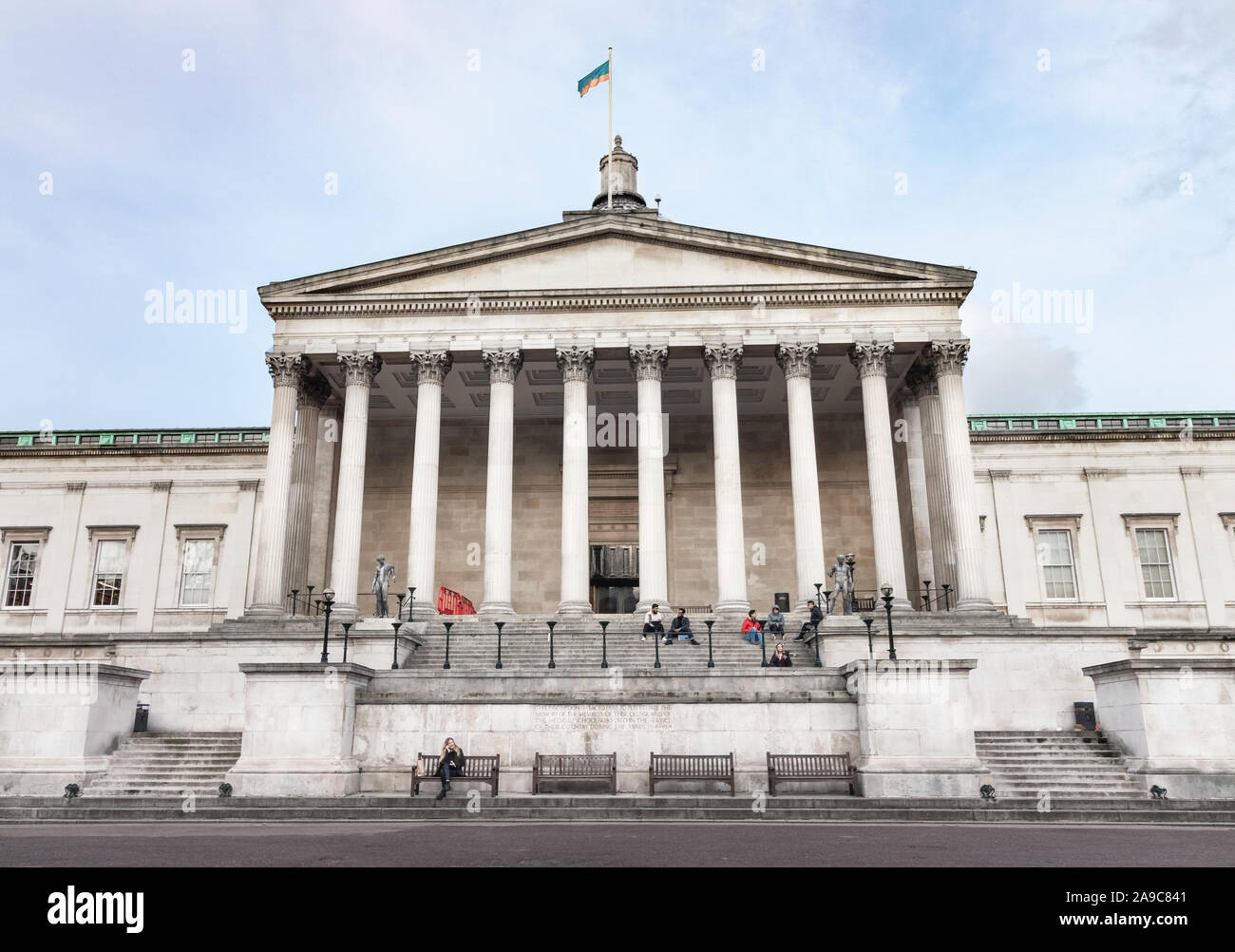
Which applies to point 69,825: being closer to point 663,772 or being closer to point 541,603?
point 663,772

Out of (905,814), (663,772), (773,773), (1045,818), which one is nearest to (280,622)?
(663,772)

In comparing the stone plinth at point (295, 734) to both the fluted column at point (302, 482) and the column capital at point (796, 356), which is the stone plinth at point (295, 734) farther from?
the column capital at point (796, 356)

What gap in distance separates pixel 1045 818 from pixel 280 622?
76.5 feet

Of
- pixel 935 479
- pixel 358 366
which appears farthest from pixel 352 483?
pixel 935 479

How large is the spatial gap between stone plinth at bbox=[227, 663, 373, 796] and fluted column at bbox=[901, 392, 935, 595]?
23.4m

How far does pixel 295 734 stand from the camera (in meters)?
19.3

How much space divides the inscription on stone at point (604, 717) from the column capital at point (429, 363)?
58.4 ft

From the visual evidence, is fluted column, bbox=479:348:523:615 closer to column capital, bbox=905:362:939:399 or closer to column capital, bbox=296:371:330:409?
column capital, bbox=296:371:330:409

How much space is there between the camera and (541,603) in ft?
133

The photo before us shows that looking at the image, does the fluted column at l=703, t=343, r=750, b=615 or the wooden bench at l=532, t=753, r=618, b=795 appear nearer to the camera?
the wooden bench at l=532, t=753, r=618, b=795

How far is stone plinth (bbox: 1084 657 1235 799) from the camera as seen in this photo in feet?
64.3

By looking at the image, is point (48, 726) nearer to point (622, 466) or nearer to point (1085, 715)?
point (622, 466)

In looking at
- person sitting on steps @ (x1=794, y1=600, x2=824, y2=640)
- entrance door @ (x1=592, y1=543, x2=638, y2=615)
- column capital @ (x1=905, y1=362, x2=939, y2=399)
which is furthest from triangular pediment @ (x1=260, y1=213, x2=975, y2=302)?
person sitting on steps @ (x1=794, y1=600, x2=824, y2=640)

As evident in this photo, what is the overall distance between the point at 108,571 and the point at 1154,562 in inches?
1916
